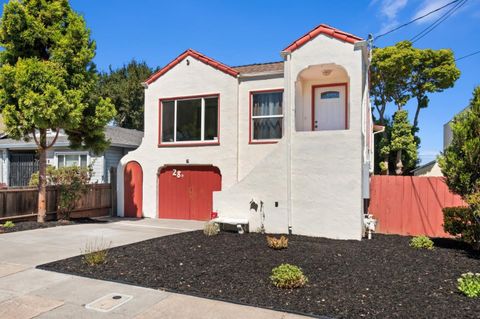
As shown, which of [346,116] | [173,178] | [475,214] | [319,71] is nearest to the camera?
[475,214]

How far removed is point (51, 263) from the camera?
22.8 feet

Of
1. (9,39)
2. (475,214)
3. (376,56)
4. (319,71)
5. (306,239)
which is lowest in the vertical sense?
(306,239)

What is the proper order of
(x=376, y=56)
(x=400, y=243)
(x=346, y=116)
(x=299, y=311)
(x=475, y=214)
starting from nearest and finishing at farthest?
(x=299, y=311)
(x=475, y=214)
(x=400, y=243)
(x=346, y=116)
(x=376, y=56)

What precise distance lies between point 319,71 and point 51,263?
28.8ft

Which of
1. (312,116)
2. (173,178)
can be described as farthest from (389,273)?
(173,178)

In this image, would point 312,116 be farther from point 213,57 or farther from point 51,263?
point 51,263

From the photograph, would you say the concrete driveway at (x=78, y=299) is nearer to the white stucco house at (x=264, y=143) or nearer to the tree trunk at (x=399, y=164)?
the white stucco house at (x=264, y=143)

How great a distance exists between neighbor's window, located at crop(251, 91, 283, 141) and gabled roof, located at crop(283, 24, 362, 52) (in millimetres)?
2251

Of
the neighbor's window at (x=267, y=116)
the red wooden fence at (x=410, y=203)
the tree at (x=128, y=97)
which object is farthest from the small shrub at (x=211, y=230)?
the tree at (x=128, y=97)

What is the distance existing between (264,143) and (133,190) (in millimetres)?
6018

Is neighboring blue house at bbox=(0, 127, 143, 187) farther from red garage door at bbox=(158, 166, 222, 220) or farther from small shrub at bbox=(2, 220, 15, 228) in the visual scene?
small shrub at bbox=(2, 220, 15, 228)

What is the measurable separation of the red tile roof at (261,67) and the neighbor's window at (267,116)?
0.94 meters

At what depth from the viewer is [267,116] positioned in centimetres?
1273

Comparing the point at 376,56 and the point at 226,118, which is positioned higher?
the point at 376,56
